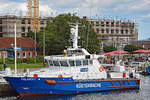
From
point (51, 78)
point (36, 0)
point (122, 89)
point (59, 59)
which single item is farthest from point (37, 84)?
point (36, 0)

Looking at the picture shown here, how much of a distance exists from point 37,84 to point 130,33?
328ft

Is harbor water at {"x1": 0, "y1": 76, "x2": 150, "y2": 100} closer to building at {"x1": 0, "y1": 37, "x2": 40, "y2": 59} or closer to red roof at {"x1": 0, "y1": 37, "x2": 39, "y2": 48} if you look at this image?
building at {"x1": 0, "y1": 37, "x2": 40, "y2": 59}

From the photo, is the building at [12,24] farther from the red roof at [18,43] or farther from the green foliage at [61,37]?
the green foliage at [61,37]

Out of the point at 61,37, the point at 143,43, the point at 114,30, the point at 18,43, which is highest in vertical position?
the point at 114,30

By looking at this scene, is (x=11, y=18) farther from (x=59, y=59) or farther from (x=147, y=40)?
(x=59, y=59)

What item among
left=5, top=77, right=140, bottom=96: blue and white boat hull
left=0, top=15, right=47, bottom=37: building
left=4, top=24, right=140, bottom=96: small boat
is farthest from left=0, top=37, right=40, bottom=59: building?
left=0, top=15, right=47, bottom=37: building

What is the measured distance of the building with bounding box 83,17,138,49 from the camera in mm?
121938

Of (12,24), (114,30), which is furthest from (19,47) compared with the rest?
(114,30)

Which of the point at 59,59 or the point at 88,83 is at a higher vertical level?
the point at 59,59

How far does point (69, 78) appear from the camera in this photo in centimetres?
3222

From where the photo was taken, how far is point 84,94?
1321 inches

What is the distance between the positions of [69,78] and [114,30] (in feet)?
313

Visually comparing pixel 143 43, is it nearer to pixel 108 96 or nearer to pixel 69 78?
pixel 108 96

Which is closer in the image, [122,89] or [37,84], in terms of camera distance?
[37,84]
